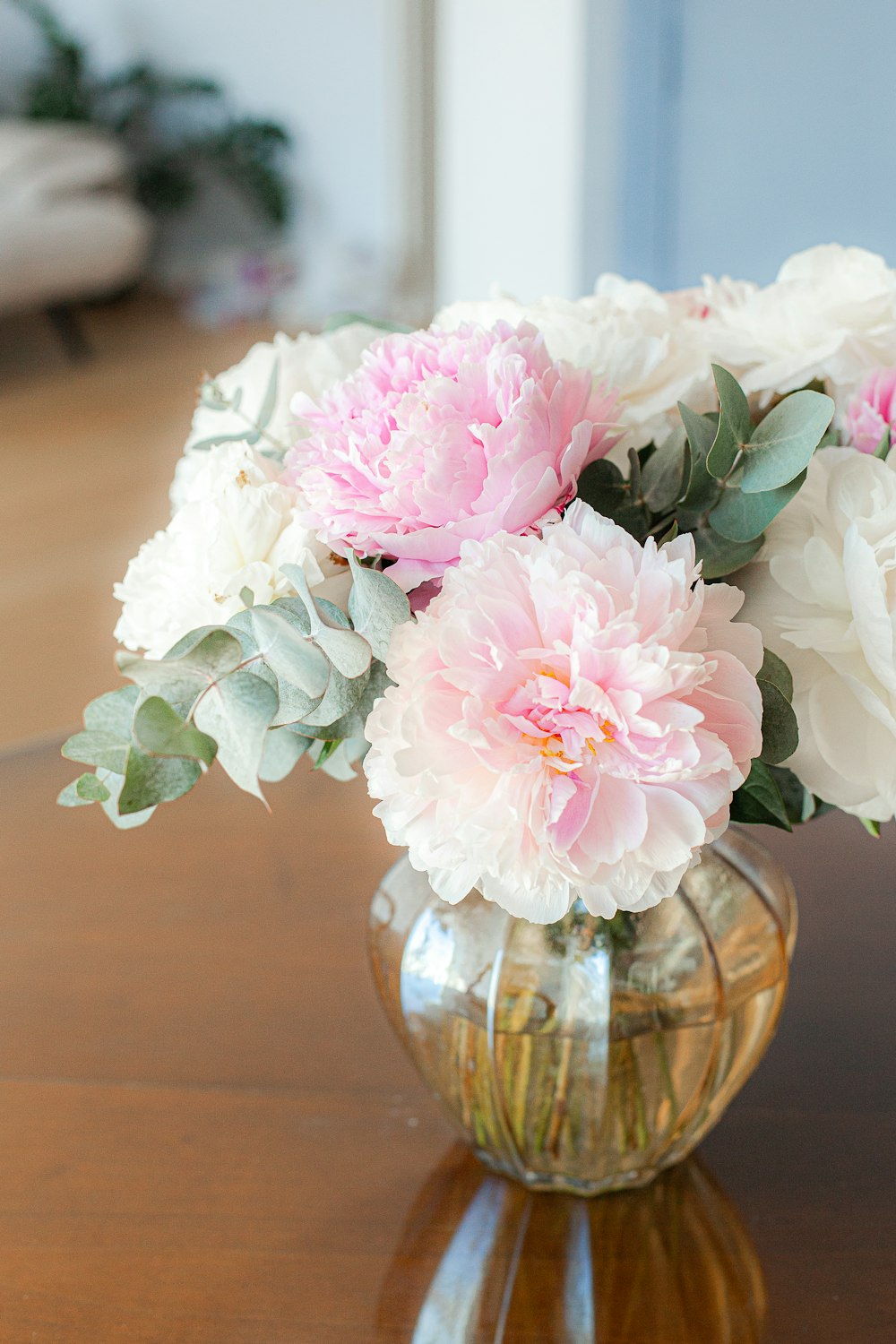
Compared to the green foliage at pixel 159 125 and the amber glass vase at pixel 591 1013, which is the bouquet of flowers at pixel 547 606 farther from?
the green foliage at pixel 159 125

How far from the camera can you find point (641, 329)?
0.44 meters

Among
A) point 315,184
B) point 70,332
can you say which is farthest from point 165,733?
point 315,184

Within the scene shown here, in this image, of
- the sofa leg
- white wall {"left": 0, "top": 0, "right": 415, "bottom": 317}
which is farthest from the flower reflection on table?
white wall {"left": 0, "top": 0, "right": 415, "bottom": 317}

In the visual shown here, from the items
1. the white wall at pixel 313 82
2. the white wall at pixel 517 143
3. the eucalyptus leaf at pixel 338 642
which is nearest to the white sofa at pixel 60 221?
the white wall at pixel 313 82

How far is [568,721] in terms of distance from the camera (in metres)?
0.34

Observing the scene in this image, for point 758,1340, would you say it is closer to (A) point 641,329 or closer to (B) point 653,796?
(B) point 653,796

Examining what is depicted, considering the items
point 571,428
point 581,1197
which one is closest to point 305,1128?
point 581,1197

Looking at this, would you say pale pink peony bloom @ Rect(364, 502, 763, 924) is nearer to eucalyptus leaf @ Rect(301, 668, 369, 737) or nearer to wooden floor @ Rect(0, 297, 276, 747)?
eucalyptus leaf @ Rect(301, 668, 369, 737)

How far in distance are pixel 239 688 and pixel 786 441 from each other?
17cm

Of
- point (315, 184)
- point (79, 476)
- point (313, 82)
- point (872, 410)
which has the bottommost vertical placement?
point (79, 476)

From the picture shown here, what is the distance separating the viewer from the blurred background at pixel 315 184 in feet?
6.43

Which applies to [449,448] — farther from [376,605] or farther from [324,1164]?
[324,1164]

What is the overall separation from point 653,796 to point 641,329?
0.18 meters

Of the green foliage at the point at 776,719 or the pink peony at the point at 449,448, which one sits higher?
the pink peony at the point at 449,448
